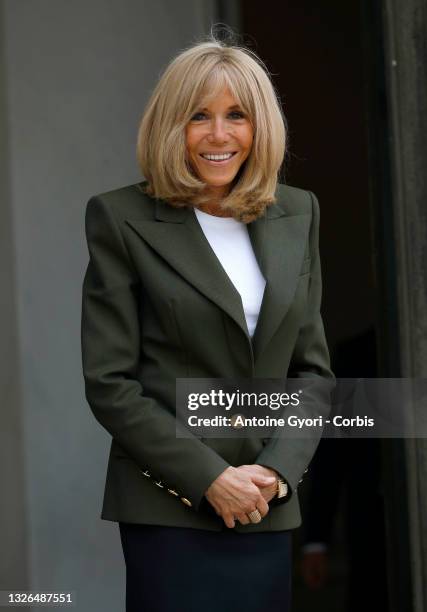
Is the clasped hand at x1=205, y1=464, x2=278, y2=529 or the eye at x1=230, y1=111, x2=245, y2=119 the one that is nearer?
the clasped hand at x1=205, y1=464, x2=278, y2=529

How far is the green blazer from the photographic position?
312 centimetres

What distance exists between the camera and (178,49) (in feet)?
16.0

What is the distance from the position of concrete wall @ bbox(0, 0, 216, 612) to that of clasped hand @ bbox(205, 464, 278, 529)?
143 centimetres

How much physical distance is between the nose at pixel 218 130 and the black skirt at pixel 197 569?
94 cm

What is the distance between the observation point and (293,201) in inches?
138

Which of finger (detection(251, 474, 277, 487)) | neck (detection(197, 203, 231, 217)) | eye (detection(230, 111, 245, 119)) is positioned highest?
eye (detection(230, 111, 245, 119))

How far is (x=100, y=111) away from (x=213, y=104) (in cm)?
148

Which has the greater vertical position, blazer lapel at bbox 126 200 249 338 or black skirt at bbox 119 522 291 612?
blazer lapel at bbox 126 200 249 338

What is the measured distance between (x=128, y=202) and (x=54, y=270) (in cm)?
128

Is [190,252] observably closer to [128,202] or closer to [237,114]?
[128,202]

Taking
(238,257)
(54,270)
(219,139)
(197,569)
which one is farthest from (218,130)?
(54,270)

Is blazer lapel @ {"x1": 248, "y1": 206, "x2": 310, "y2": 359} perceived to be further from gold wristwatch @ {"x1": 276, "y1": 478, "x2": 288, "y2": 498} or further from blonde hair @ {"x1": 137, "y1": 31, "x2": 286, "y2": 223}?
gold wristwatch @ {"x1": 276, "y1": 478, "x2": 288, "y2": 498}

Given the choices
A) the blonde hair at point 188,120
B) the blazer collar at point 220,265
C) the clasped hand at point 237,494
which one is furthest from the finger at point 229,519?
the blonde hair at point 188,120

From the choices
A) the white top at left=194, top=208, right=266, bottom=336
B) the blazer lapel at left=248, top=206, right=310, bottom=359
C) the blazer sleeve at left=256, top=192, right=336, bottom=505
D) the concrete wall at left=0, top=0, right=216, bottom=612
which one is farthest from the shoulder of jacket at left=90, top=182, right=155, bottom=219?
the concrete wall at left=0, top=0, right=216, bottom=612
